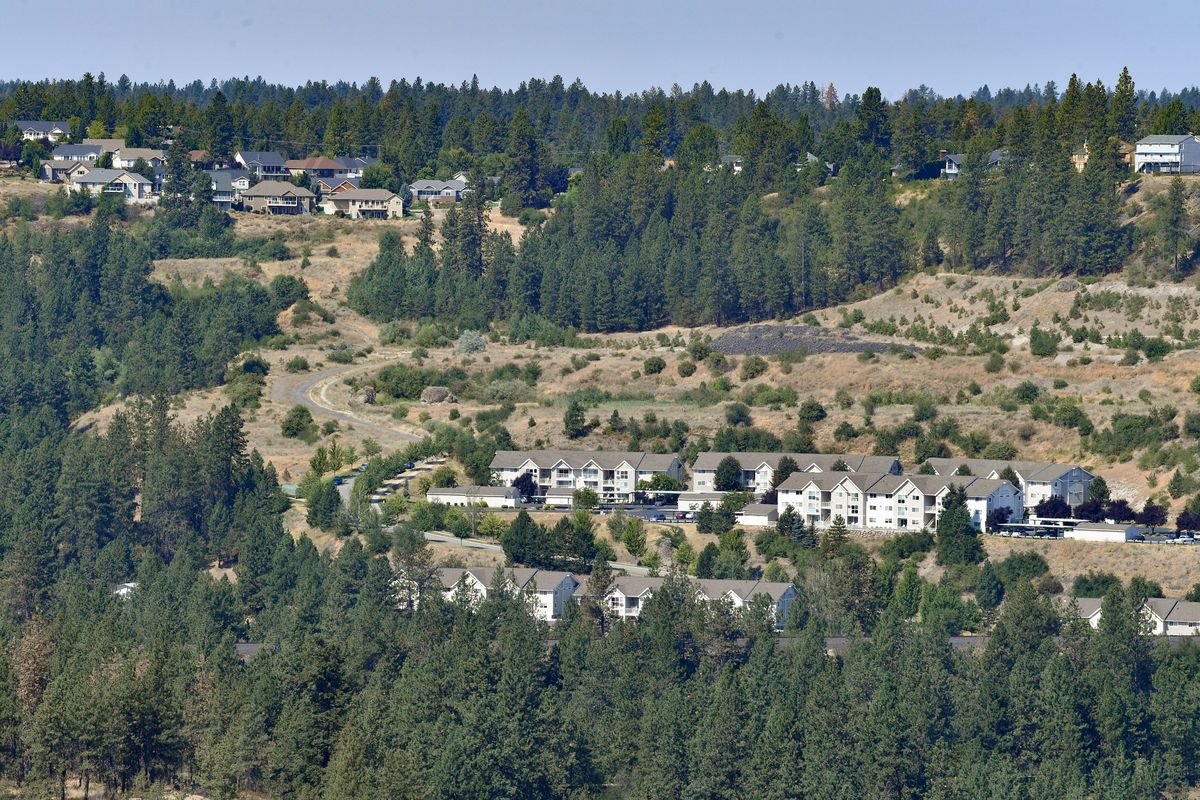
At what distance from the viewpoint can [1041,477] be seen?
100 metres

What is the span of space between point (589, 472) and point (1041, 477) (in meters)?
20.8

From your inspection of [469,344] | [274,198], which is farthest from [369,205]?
[469,344]

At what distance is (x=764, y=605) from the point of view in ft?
281

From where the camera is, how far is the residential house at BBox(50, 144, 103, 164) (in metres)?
162

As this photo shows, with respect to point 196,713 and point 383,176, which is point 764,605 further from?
point 383,176

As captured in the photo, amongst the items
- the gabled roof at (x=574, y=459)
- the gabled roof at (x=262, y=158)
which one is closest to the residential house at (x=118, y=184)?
the gabled roof at (x=262, y=158)

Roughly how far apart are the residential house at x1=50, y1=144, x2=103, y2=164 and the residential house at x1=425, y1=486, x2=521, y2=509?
2597 inches

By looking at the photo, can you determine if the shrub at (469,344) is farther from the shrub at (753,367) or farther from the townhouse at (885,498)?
the townhouse at (885,498)

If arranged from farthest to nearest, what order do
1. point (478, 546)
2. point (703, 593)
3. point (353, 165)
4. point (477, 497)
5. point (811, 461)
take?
point (353, 165), point (477, 497), point (811, 461), point (478, 546), point (703, 593)

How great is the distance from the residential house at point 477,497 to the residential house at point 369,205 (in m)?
56.9

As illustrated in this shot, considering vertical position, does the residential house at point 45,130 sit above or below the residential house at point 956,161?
above

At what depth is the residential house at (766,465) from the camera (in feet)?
340

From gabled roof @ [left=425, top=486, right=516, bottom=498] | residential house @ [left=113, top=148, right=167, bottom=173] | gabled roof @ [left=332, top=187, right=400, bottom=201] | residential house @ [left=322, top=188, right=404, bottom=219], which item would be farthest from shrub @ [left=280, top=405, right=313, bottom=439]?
residential house @ [left=113, top=148, right=167, bottom=173]

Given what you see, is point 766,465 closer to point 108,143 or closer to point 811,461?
point 811,461
